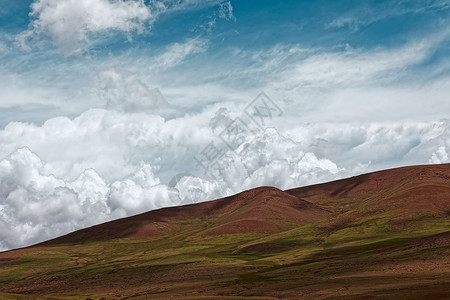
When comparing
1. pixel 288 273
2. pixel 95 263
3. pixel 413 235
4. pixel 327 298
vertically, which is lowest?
pixel 95 263

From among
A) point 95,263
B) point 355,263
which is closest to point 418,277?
point 355,263

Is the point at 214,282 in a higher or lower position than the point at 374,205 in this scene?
higher

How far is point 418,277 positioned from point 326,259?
41936 millimetres

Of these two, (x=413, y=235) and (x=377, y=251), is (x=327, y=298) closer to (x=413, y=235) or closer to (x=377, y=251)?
(x=377, y=251)

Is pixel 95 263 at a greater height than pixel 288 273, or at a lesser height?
lesser

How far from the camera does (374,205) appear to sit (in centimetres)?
19988

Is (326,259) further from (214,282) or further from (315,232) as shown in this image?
(315,232)

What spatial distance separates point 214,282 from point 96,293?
97.2ft

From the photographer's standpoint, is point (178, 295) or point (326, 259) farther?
point (326, 259)

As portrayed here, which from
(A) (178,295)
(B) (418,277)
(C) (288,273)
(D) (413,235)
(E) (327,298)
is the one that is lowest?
(D) (413,235)

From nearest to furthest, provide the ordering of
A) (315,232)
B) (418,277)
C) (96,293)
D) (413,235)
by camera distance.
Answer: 1. (418,277)
2. (96,293)
3. (413,235)
4. (315,232)

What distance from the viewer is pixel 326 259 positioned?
117 meters

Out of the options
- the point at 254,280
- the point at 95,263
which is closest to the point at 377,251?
the point at 254,280

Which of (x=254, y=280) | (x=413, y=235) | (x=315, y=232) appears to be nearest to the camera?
(x=254, y=280)
